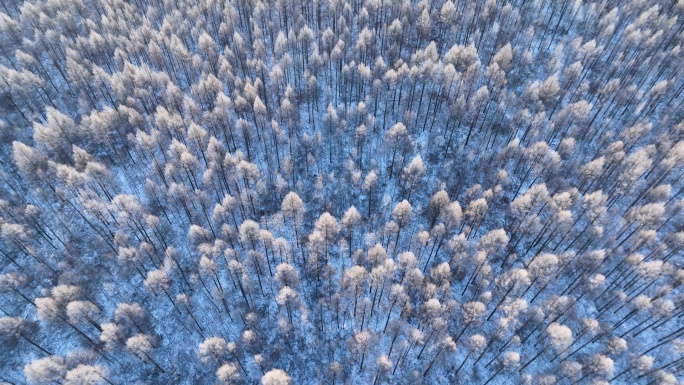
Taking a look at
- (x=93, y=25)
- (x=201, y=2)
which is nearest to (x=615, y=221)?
(x=201, y=2)

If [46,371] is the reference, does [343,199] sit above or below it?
above

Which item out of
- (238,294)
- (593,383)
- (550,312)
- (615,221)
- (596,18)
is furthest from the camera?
(596,18)

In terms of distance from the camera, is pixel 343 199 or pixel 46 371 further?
pixel 343 199

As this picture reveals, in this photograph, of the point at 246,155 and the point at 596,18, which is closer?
the point at 246,155

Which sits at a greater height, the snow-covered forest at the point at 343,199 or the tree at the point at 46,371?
the snow-covered forest at the point at 343,199

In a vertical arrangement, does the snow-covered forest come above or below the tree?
above

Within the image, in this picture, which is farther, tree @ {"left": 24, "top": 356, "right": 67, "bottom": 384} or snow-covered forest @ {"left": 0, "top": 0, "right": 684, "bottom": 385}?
snow-covered forest @ {"left": 0, "top": 0, "right": 684, "bottom": 385}

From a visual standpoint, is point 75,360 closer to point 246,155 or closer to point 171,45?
point 246,155

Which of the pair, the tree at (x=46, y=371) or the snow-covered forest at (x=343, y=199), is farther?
the snow-covered forest at (x=343, y=199)
